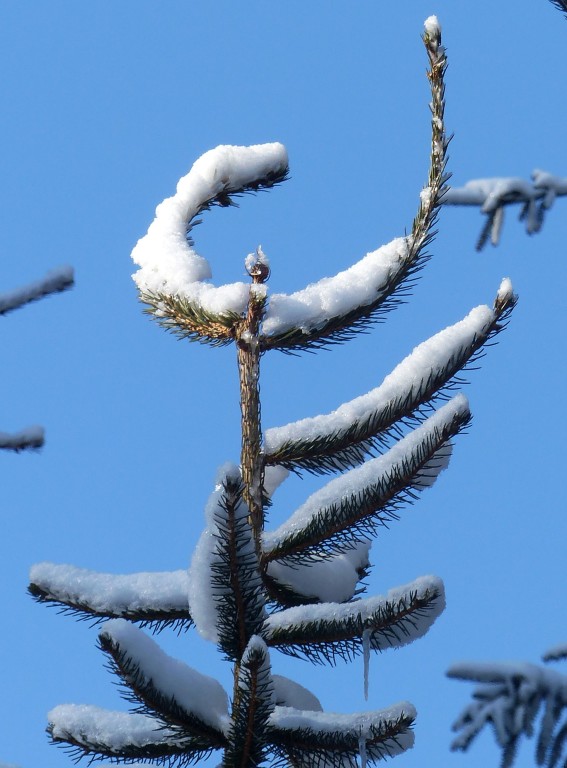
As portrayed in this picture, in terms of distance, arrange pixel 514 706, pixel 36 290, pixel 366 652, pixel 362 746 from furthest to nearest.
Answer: pixel 366 652, pixel 362 746, pixel 514 706, pixel 36 290

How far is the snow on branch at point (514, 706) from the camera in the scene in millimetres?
2670

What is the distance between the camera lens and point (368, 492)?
383 cm

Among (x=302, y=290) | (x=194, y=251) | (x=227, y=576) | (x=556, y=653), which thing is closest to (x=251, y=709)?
(x=227, y=576)

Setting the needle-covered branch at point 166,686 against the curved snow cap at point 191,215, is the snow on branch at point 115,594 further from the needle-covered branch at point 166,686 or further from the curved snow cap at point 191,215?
the curved snow cap at point 191,215

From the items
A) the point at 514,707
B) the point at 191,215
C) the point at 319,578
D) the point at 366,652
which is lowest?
the point at 514,707

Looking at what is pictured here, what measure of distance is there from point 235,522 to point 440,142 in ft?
5.14

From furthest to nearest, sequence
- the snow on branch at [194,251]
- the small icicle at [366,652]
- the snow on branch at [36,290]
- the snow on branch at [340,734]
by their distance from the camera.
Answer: the snow on branch at [194,251]
the small icicle at [366,652]
the snow on branch at [340,734]
the snow on branch at [36,290]

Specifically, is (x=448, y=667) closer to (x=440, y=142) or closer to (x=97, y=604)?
(x=97, y=604)

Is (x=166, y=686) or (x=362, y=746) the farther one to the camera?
(x=362, y=746)

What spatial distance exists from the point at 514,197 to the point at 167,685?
172 centimetres

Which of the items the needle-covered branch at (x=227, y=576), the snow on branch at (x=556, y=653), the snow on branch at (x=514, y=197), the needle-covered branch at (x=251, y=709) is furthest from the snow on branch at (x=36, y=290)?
the snow on branch at (x=556, y=653)

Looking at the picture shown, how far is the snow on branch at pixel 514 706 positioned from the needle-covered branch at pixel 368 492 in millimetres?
1100

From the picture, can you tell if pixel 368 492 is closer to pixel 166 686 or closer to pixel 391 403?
pixel 391 403

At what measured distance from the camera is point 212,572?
344 cm
